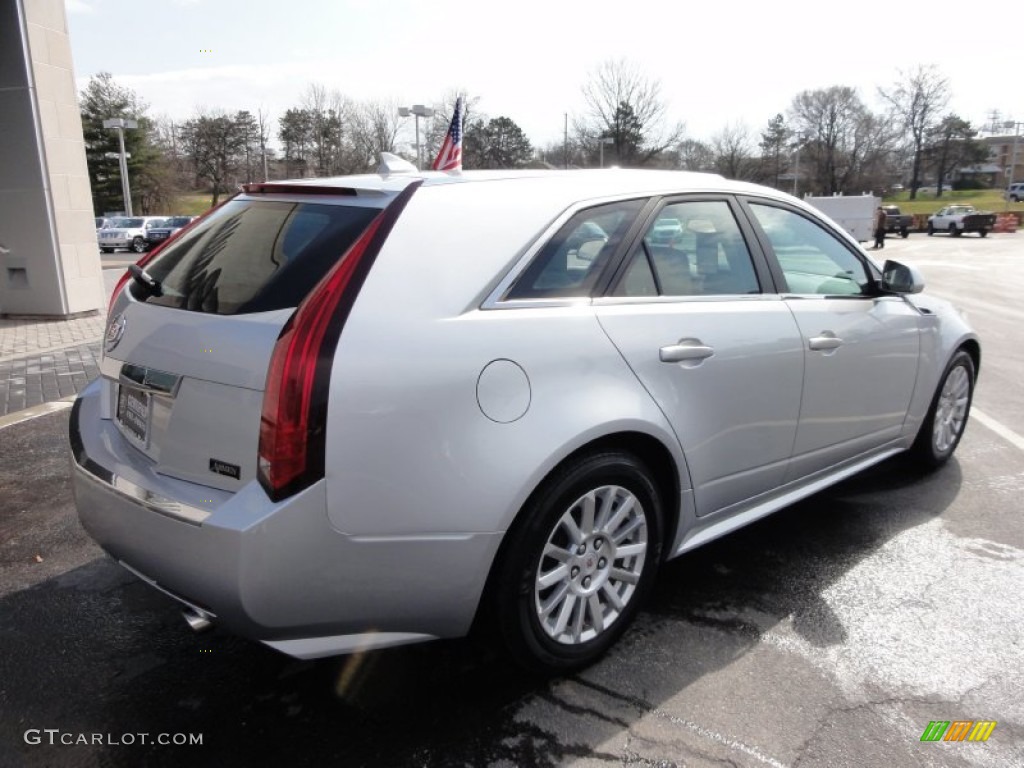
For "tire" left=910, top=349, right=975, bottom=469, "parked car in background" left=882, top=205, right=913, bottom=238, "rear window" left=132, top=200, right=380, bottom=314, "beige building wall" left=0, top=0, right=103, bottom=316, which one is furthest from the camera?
"parked car in background" left=882, top=205, right=913, bottom=238

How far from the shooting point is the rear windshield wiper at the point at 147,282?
2.61 meters

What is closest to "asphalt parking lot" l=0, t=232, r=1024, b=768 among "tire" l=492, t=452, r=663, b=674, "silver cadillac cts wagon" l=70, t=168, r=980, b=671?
"tire" l=492, t=452, r=663, b=674

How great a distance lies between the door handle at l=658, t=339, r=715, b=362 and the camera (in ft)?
8.73

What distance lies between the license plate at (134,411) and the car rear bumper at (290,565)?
11 cm

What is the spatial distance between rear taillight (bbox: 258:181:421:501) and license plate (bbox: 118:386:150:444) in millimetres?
613

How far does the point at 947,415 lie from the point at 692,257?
8.56 feet

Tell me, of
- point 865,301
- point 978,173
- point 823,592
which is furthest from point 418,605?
point 978,173

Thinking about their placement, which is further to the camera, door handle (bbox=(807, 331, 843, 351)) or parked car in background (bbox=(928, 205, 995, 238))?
parked car in background (bbox=(928, 205, 995, 238))

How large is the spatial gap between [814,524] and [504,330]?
2.48m

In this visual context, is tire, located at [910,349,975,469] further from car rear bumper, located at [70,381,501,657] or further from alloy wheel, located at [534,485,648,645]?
car rear bumper, located at [70,381,501,657]

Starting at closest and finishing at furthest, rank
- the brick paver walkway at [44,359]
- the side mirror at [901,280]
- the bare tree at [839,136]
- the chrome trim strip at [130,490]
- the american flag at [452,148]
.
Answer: the chrome trim strip at [130,490], the side mirror at [901,280], the brick paver walkway at [44,359], the american flag at [452,148], the bare tree at [839,136]

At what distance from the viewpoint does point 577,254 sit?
2586 mm

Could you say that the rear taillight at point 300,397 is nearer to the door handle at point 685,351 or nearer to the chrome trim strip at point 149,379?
the chrome trim strip at point 149,379

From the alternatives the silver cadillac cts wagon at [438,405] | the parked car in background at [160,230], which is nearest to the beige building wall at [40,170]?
the silver cadillac cts wagon at [438,405]
